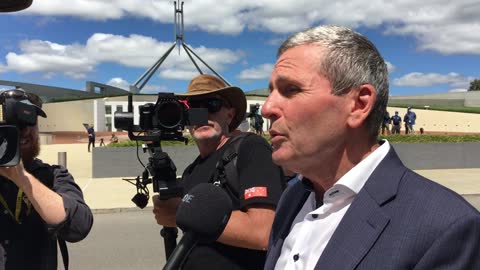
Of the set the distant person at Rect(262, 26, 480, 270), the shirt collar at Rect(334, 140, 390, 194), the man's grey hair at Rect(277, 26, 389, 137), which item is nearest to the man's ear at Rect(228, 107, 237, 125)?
the distant person at Rect(262, 26, 480, 270)

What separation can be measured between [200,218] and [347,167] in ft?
1.72

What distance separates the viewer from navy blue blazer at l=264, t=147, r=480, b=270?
121cm

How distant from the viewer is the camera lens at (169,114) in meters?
2.23

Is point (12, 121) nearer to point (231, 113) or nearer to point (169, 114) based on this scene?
point (169, 114)

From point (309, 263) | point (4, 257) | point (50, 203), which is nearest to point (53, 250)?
point (4, 257)

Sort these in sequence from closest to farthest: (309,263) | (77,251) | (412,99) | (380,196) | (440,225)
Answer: (440,225) < (380,196) < (309,263) < (77,251) < (412,99)

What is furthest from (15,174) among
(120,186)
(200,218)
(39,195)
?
(120,186)

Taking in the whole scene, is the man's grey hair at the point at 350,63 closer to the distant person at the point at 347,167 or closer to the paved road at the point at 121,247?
the distant person at the point at 347,167

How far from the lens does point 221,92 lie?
288 centimetres

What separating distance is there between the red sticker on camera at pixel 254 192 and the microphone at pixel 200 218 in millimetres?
648

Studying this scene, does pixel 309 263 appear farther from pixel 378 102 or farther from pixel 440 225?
pixel 378 102

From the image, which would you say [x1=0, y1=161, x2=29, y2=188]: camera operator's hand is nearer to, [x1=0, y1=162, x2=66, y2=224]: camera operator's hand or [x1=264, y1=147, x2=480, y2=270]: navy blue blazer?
[x1=0, y1=162, x2=66, y2=224]: camera operator's hand

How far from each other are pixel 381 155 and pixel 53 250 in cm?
186

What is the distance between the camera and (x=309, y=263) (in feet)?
4.87
